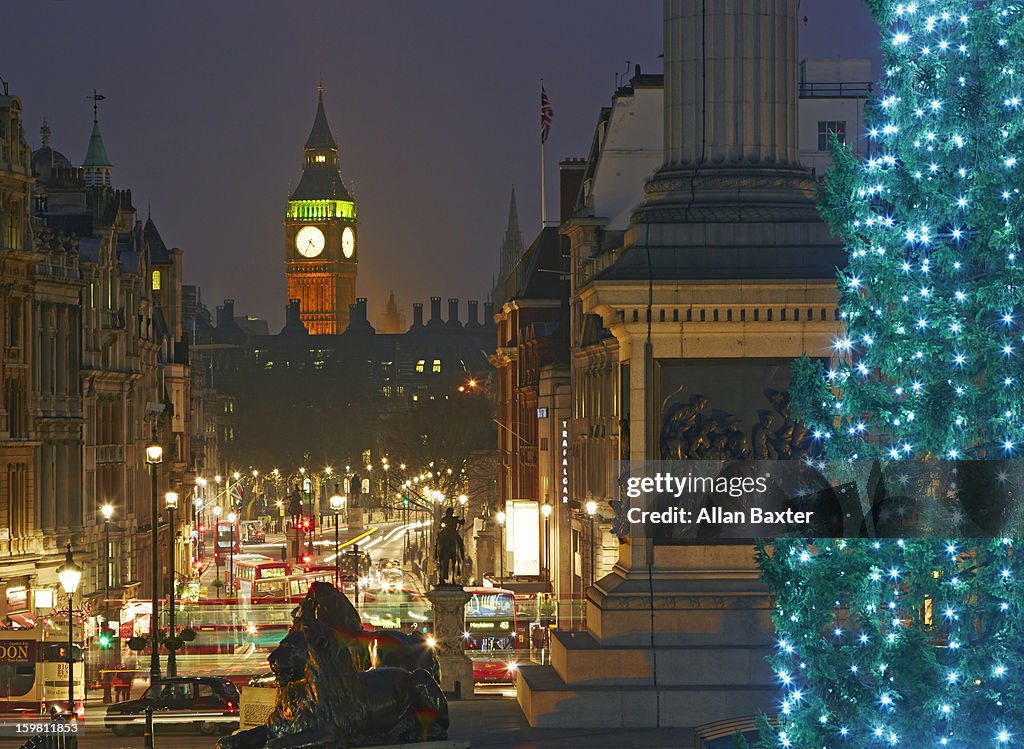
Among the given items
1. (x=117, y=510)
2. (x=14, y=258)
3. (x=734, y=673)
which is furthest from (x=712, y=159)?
(x=117, y=510)

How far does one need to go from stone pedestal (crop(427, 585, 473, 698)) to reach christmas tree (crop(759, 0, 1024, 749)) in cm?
2197

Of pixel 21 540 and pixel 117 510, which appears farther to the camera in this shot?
pixel 117 510

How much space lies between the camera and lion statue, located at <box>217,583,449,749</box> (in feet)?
80.7

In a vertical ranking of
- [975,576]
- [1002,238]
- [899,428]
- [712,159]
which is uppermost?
[712,159]

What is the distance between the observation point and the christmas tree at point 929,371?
21250mm

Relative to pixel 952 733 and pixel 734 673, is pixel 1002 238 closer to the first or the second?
pixel 952 733

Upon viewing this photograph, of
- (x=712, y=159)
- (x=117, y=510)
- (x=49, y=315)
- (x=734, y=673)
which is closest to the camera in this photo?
(x=734, y=673)

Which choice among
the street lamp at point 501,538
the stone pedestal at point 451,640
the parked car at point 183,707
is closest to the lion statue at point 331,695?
the parked car at point 183,707

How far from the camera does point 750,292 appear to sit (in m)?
33.4

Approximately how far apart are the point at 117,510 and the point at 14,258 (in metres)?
→ 15.6

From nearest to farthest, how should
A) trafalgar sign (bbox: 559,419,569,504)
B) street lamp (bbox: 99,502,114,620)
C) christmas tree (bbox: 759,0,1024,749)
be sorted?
christmas tree (bbox: 759,0,1024,749), street lamp (bbox: 99,502,114,620), trafalgar sign (bbox: 559,419,569,504)

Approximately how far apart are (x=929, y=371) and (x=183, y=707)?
74.1 ft

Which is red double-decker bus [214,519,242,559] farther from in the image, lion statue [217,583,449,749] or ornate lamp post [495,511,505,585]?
lion statue [217,583,449,749]

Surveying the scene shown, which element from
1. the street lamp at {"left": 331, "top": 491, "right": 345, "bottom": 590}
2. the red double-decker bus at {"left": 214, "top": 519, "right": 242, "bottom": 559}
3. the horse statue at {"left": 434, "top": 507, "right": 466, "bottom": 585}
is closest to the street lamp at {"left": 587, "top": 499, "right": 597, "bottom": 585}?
the street lamp at {"left": 331, "top": 491, "right": 345, "bottom": 590}
